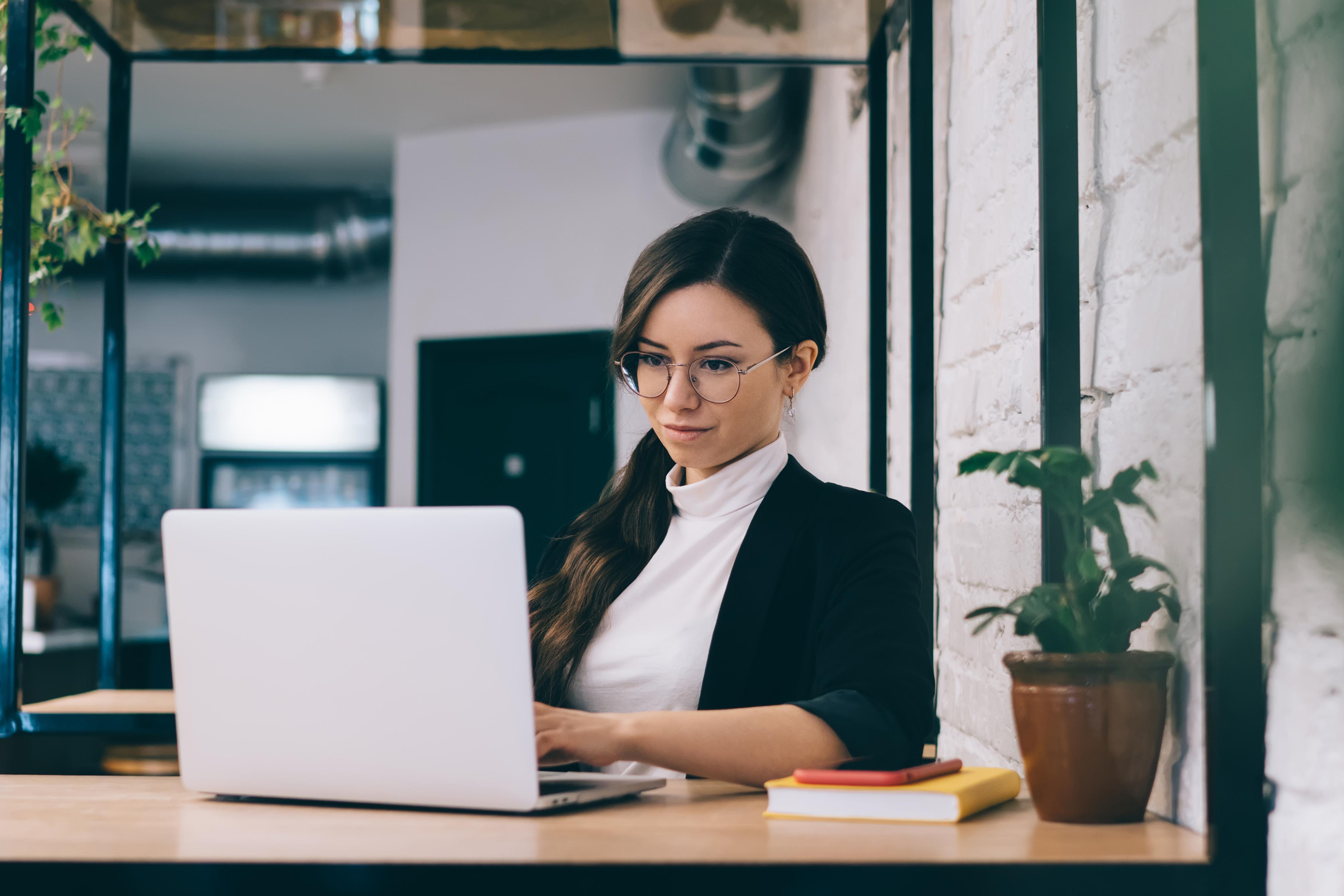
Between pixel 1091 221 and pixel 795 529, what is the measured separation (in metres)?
0.53

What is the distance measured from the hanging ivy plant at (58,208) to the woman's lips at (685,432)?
1.30 metres

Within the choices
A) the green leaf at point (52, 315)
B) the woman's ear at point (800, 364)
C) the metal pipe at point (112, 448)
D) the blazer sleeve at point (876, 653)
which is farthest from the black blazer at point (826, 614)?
the metal pipe at point (112, 448)

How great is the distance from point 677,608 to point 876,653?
1.15 feet

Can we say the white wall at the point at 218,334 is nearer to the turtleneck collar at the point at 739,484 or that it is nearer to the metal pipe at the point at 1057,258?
the turtleneck collar at the point at 739,484

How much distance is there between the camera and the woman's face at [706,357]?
1.54m

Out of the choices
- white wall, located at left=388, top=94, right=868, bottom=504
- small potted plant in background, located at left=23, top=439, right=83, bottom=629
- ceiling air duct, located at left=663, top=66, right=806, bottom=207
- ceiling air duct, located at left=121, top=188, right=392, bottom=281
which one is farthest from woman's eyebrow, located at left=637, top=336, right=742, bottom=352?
ceiling air duct, located at left=121, top=188, right=392, bottom=281

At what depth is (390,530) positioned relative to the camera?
1.01 m

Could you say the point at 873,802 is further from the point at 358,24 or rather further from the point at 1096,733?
the point at 358,24

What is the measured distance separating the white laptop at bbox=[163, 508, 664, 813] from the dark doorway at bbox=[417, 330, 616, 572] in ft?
14.5

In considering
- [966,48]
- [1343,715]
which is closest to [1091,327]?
[1343,715]

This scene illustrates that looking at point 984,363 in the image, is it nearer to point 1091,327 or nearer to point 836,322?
point 1091,327

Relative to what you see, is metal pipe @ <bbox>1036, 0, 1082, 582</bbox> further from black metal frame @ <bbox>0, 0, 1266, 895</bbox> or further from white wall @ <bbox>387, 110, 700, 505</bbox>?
white wall @ <bbox>387, 110, 700, 505</bbox>

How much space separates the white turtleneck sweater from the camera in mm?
1479

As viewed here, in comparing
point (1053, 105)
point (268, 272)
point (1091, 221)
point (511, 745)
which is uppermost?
point (268, 272)
